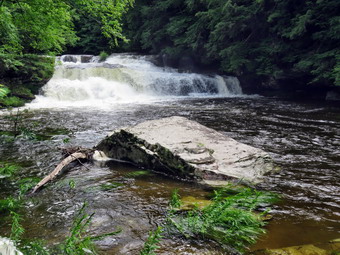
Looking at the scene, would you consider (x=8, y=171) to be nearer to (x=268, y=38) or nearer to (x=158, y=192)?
(x=158, y=192)

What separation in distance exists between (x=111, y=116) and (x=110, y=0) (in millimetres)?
5959

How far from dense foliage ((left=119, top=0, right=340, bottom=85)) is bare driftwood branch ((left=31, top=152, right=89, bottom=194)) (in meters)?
10.9

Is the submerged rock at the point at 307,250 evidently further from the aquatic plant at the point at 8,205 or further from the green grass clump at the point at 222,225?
the aquatic plant at the point at 8,205

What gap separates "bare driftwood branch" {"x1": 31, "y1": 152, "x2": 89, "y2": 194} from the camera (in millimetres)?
4138

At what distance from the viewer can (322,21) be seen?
13453 millimetres

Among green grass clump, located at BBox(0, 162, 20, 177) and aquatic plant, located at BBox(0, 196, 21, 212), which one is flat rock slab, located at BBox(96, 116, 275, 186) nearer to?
green grass clump, located at BBox(0, 162, 20, 177)

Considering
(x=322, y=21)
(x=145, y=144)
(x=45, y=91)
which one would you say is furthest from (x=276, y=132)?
(x=45, y=91)

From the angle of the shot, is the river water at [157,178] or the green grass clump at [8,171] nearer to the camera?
the river water at [157,178]

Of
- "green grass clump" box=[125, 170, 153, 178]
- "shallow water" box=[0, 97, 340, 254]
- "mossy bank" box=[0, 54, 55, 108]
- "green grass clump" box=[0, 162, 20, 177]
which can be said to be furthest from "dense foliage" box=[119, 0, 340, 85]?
"green grass clump" box=[0, 162, 20, 177]

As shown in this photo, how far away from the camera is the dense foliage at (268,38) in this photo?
1324 centimetres

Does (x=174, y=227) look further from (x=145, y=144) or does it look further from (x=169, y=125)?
(x=169, y=125)

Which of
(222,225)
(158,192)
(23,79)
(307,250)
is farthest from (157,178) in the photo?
(23,79)

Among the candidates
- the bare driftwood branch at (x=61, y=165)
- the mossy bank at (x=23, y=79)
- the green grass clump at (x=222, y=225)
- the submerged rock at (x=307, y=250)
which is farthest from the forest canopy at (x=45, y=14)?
the mossy bank at (x=23, y=79)

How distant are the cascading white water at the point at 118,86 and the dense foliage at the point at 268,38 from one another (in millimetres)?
1838
